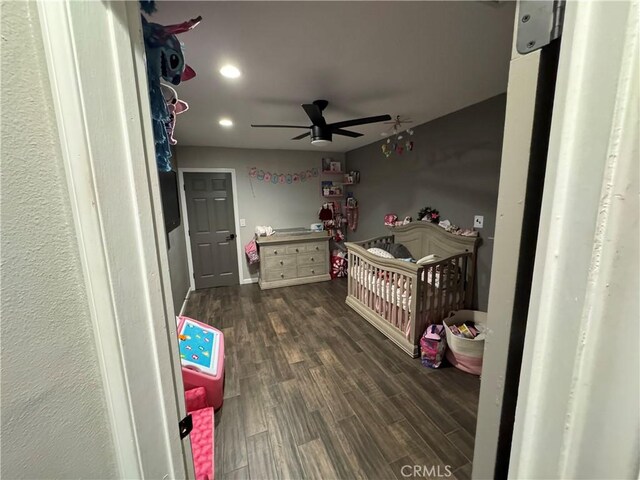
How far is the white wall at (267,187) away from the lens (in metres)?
4.29

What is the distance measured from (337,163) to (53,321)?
16.5ft

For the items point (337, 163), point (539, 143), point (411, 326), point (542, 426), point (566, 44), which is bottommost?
point (411, 326)

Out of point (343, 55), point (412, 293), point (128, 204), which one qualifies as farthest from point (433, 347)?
point (128, 204)

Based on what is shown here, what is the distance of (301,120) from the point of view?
294 centimetres

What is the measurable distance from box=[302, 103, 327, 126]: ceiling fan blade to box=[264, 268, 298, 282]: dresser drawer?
2.74m

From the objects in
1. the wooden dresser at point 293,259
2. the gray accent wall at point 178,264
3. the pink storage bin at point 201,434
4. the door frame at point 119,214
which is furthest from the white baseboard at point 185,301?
the door frame at point 119,214

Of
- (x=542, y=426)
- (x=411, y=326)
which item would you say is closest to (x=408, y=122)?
(x=411, y=326)

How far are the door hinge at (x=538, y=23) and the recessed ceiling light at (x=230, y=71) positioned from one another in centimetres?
182

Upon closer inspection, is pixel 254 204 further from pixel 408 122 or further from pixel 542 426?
pixel 542 426

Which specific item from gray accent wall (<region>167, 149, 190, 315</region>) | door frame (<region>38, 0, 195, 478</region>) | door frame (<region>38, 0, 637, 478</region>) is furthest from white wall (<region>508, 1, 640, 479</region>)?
gray accent wall (<region>167, 149, 190, 315</region>)

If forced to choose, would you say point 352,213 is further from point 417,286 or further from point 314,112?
point 314,112

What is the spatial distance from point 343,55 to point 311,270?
352cm

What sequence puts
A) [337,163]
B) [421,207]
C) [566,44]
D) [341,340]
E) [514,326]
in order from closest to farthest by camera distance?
[566,44] < [514,326] < [341,340] < [421,207] < [337,163]

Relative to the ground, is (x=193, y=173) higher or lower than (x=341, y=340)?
higher
